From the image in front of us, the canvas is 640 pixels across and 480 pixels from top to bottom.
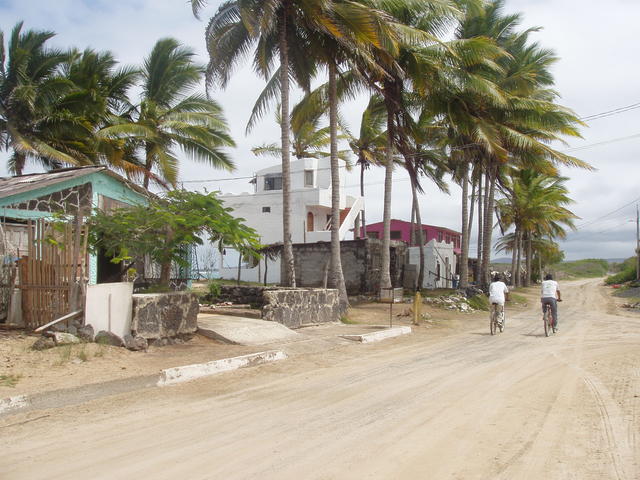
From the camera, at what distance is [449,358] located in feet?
36.0

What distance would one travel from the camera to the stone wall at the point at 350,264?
25.5 meters

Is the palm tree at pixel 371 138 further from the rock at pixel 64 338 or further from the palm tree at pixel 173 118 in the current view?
the rock at pixel 64 338

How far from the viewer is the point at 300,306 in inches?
583

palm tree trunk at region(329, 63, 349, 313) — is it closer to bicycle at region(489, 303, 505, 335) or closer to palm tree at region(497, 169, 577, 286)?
bicycle at region(489, 303, 505, 335)

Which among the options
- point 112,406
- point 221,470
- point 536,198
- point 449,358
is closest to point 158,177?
→ point 449,358

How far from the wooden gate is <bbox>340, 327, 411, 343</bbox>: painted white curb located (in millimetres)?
5963

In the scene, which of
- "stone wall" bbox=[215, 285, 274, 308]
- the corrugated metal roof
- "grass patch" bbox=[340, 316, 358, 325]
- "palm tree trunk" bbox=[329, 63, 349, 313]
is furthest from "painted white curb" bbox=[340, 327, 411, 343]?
the corrugated metal roof

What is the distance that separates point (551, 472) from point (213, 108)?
22.4 meters

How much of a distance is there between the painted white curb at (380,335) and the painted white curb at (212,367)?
2.91 meters

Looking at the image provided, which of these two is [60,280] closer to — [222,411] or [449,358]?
[222,411]

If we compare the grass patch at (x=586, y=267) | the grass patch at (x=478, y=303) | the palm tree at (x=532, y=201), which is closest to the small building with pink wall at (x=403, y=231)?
the palm tree at (x=532, y=201)

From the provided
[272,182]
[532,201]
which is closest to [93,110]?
[272,182]

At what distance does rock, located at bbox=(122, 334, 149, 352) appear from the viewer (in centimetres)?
988

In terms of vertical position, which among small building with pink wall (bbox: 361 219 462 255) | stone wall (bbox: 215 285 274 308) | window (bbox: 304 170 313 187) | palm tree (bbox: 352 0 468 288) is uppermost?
palm tree (bbox: 352 0 468 288)
